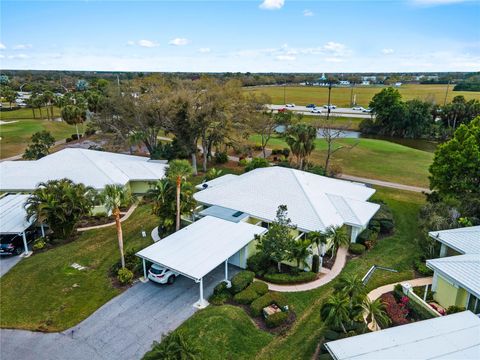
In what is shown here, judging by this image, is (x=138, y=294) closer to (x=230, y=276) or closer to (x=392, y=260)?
(x=230, y=276)

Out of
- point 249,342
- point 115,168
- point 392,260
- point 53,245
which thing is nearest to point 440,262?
point 392,260

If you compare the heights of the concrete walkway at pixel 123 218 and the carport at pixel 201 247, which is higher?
the carport at pixel 201 247

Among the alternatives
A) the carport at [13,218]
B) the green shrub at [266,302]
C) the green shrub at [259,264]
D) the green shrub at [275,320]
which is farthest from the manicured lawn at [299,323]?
the carport at [13,218]

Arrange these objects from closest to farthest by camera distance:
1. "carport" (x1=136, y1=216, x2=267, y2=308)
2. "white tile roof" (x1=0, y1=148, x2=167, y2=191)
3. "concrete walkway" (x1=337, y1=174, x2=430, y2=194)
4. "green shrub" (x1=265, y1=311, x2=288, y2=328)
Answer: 1. "green shrub" (x1=265, y1=311, x2=288, y2=328)
2. "carport" (x1=136, y1=216, x2=267, y2=308)
3. "white tile roof" (x1=0, y1=148, x2=167, y2=191)
4. "concrete walkway" (x1=337, y1=174, x2=430, y2=194)

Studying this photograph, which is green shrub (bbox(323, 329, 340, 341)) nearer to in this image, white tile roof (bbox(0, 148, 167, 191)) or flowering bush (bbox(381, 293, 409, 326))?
flowering bush (bbox(381, 293, 409, 326))

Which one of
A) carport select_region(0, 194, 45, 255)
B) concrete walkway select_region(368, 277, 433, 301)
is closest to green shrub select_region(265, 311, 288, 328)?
concrete walkway select_region(368, 277, 433, 301)

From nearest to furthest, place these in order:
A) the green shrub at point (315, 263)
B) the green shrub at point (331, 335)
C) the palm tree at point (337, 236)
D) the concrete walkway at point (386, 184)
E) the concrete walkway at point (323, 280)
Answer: the green shrub at point (331, 335)
the concrete walkway at point (323, 280)
the green shrub at point (315, 263)
the palm tree at point (337, 236)
the concrete walkway at point (386, 184)

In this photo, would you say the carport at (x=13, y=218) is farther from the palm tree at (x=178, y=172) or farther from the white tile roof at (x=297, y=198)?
the white tile roof at (x=297, y=198)
